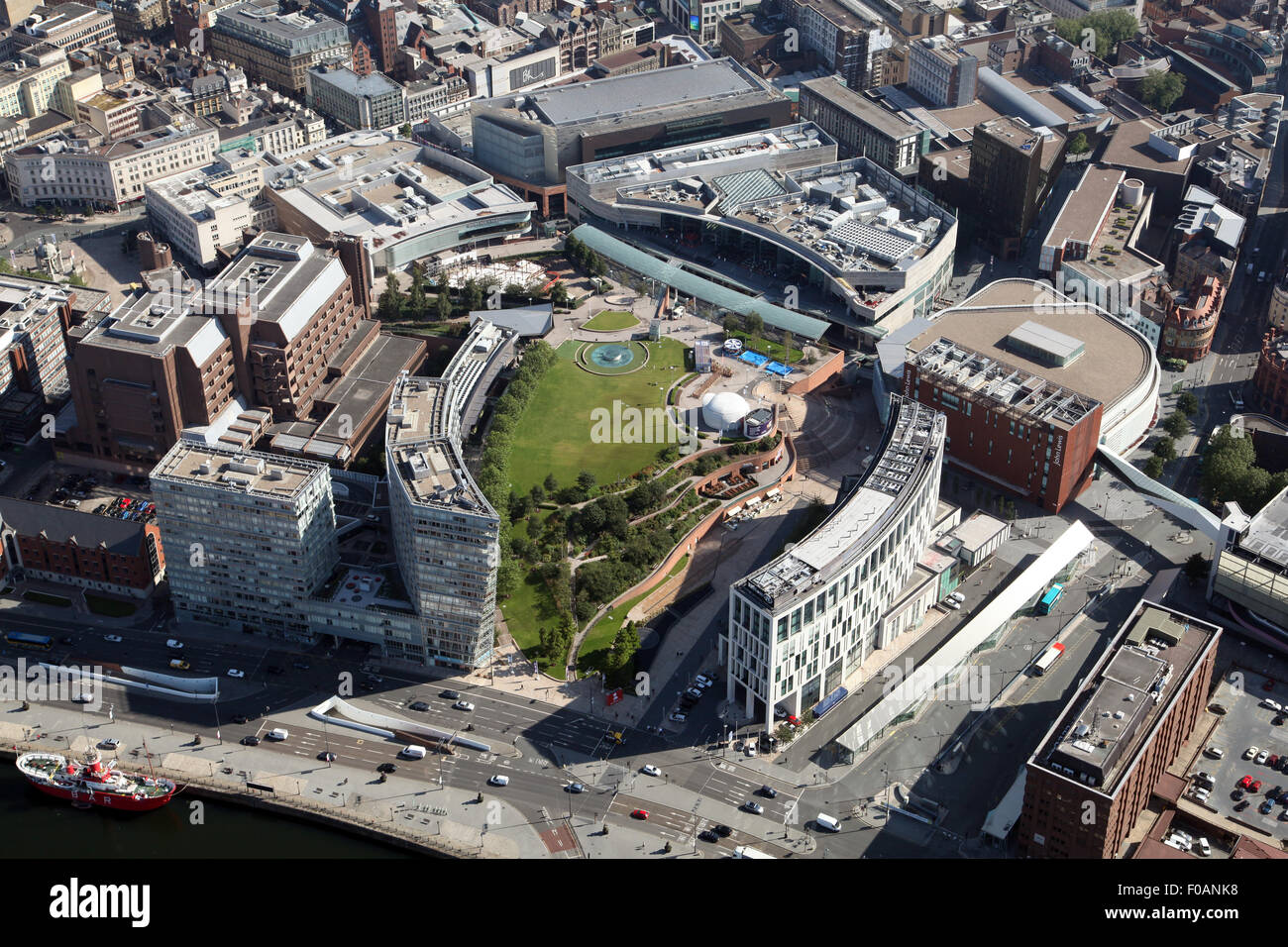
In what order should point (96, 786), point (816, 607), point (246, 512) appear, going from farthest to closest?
point (246, 512) → point (816, 607) → point (96, 786)

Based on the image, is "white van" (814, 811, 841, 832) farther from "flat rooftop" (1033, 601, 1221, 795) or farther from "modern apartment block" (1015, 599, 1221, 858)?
"flat rooftop" (1033, 601, 1221, 795)

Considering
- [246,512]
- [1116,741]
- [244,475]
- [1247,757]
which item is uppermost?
[244,475]

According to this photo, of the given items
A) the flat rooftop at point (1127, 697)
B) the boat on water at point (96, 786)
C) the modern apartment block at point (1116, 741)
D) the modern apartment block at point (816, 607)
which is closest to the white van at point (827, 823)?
the modern apartment block at point (816, 607)

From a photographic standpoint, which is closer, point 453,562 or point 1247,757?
point 1247,757

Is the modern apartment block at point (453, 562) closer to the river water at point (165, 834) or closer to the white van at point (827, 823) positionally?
the river water at point (165, 834)

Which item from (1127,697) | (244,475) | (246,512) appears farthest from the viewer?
(244,475)

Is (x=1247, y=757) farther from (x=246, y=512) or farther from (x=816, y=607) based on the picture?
(x=246, y=512)

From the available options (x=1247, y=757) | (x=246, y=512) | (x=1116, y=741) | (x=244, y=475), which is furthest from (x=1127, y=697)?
(x=244, y=475)

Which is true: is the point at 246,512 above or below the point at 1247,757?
above
